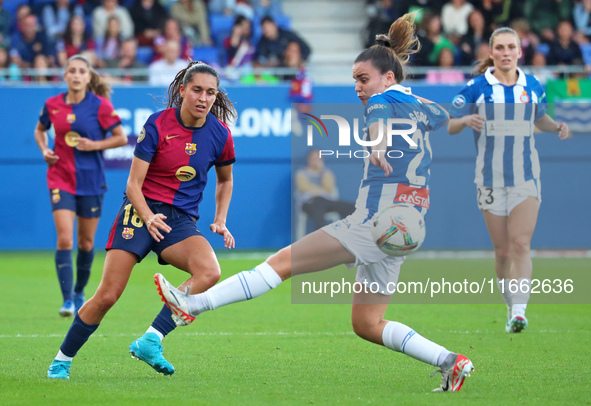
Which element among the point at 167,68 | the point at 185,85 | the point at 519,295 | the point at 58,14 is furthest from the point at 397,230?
the point at 58,14

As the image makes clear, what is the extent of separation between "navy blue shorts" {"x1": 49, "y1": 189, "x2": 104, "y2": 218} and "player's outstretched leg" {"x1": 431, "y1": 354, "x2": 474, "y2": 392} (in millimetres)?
4841

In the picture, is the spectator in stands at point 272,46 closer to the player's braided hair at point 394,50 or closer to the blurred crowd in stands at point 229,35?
the blurred crowd in stands at point 229,35

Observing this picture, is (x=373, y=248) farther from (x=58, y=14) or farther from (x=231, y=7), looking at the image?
(x=231, y=7)

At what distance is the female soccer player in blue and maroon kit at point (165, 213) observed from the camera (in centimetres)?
522

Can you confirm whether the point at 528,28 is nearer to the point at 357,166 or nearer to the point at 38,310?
the point at 357,166

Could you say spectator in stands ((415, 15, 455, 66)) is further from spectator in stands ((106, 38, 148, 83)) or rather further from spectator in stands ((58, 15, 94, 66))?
spectator in stands ((58, 15, 94, 66))

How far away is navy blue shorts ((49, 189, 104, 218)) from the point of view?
868cm

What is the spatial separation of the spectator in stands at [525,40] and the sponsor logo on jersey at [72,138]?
10410 mm

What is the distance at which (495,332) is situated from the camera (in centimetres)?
770

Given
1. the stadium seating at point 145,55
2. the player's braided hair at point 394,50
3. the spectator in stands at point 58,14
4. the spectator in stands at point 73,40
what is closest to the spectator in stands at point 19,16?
the spectator in stands at point 58,14

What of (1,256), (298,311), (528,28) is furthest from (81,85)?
(528,28)

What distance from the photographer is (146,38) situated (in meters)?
17.4

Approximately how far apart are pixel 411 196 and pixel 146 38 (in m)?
13.4

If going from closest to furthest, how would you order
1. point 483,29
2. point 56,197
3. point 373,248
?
point 373,248 < point 56,197 < point 483,29
